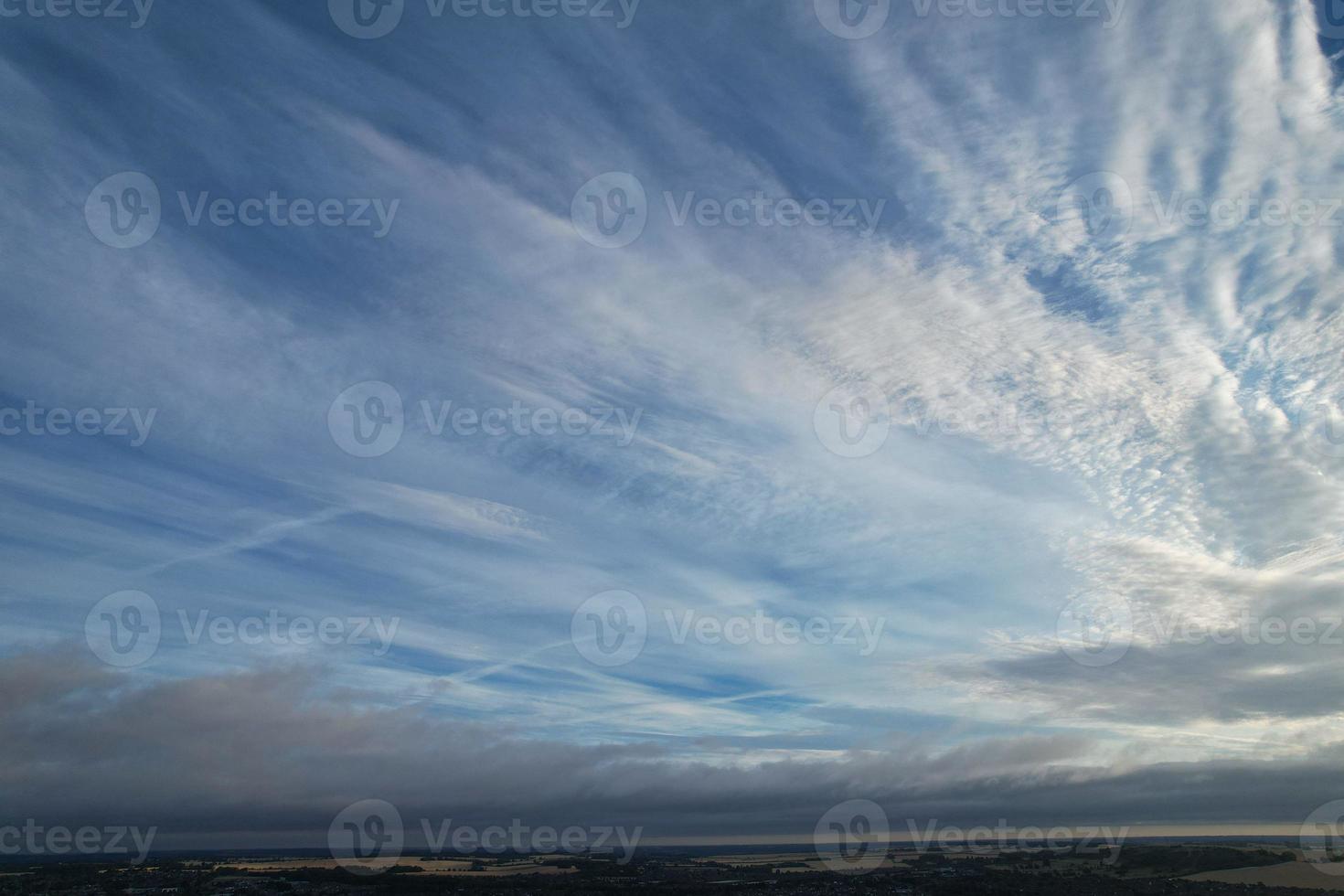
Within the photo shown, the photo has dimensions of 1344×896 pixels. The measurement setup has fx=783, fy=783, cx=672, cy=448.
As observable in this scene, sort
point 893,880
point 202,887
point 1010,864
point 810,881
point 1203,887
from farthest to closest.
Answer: point 1010,864, point 810,881, point 893,880, point 202,887, point 1203,887

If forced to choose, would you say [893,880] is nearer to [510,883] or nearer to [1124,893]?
[1124,893]

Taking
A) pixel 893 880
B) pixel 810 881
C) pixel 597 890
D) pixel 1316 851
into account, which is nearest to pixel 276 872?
pixel 597 890

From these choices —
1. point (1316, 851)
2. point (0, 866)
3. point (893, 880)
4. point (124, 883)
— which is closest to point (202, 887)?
point (124, 883)

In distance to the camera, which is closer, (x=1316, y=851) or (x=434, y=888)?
(x=434, y=888)

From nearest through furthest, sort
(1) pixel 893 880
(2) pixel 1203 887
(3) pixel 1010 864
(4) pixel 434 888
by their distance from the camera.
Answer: (2) pixel 1203 887 → (4) pixel 434 888 → (1) pixel 893 880 → (3) pixel 1010 864

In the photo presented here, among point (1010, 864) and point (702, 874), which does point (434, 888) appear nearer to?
point (702, 874)

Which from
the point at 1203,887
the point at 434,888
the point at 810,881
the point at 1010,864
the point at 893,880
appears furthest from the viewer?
the point at 1010,864

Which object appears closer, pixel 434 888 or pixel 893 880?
pixel 434 888

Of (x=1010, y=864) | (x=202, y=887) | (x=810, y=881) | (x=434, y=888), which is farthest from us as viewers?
(x=1010, y=864)
